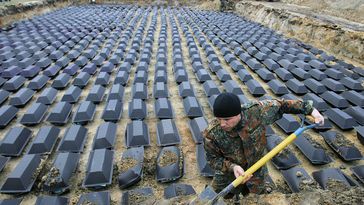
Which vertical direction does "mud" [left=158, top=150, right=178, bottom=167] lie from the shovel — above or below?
below

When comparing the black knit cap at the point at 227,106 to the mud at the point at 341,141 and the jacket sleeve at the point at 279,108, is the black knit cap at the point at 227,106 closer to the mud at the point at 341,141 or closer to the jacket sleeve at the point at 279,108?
the jacket sleeve at the point at 279,108

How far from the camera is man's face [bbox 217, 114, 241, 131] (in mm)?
2311

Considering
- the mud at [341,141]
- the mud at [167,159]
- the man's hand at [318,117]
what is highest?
the man's hand at [318,117]

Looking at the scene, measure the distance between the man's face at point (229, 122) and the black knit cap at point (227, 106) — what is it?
4cm

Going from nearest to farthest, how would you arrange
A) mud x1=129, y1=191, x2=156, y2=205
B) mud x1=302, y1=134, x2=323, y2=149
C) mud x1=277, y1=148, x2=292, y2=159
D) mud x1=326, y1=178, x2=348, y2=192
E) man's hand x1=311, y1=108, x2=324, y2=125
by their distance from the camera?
man's hand x1=311, y1=108, x2=324, y2=125
mud x1=129, y1=191, x2=156, y2=205
mud x1=326, y1=178, x2=348, y2=192
mud x1=277, y1=148, x2=292, y2=159
mud x1=302, y1=134, x2=323, y2=149

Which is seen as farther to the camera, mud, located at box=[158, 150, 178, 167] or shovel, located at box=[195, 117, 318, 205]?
mud, located at box=[158, 150, 178, 167]

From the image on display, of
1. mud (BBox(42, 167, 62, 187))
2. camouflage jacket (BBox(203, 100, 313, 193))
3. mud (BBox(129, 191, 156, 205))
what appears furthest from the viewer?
mud (BBox(42, 167, 62, 187))

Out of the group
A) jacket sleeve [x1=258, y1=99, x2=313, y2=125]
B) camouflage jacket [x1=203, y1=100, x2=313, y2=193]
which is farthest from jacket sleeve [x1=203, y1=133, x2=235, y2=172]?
jacket sleeve [x1=258, y1=99, x2=313, y2=125]

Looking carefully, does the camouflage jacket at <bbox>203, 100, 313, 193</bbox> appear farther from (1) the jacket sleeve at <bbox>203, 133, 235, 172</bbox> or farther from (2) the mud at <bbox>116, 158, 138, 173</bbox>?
(2) the mud at <bbox>116, 158, 138, 173</bbox>

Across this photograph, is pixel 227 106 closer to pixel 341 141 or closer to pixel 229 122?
pixel 229 122

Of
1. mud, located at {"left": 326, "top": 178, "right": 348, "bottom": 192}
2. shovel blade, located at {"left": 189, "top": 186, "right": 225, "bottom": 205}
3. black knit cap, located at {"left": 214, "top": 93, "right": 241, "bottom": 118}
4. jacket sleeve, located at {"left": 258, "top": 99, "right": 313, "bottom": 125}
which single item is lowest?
mud, located at {"left": 326, "top": 178, "right": 348, "bottom": 192}

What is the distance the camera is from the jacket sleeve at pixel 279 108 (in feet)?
8.90

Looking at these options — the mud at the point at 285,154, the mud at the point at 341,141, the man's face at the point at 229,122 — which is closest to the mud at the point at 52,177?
the man's face at the point at 229,122

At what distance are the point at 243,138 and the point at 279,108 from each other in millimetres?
576
